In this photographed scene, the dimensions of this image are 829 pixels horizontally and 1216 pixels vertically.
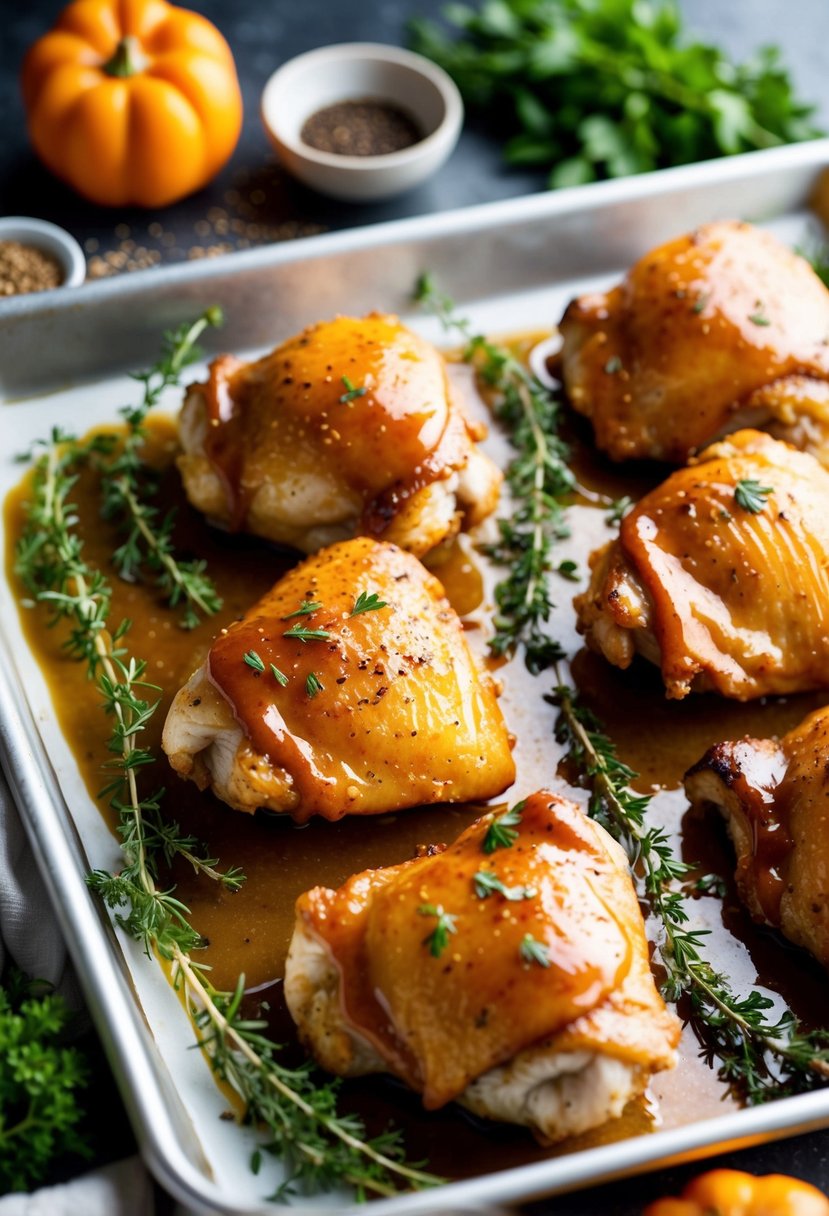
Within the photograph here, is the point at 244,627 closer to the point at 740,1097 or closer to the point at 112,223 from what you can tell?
the point at 740,1097

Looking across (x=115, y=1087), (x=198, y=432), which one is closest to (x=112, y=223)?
(x=198, y=432)

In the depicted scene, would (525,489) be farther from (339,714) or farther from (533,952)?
(533,952)

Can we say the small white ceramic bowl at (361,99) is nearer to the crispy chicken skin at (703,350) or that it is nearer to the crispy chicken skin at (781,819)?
the crispy chicken skin at (703,350)

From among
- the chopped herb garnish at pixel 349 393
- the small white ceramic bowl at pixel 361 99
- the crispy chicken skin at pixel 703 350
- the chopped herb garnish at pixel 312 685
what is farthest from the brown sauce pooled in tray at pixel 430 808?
the small white ceramic bowl at pixel 361 99

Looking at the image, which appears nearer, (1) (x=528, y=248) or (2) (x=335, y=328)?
(2) (x=335, y=328)

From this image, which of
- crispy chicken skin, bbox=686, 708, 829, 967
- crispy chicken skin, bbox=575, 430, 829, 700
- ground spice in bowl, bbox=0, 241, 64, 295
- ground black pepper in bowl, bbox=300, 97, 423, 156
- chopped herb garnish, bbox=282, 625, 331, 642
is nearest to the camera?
crispy chicken skin, bbox=686, 708, 829, 967

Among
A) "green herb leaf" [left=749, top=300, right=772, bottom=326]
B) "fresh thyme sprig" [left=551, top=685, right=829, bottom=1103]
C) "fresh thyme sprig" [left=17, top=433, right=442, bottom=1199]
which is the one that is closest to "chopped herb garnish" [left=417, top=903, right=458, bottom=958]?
"fresh thyme sprig" [left=17, top=433, right=442, bottom=1199]

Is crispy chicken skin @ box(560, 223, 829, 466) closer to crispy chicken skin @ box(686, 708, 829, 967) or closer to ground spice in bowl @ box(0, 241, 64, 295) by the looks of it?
crispy chicken skin @ box(686, 708, 829, 967)
